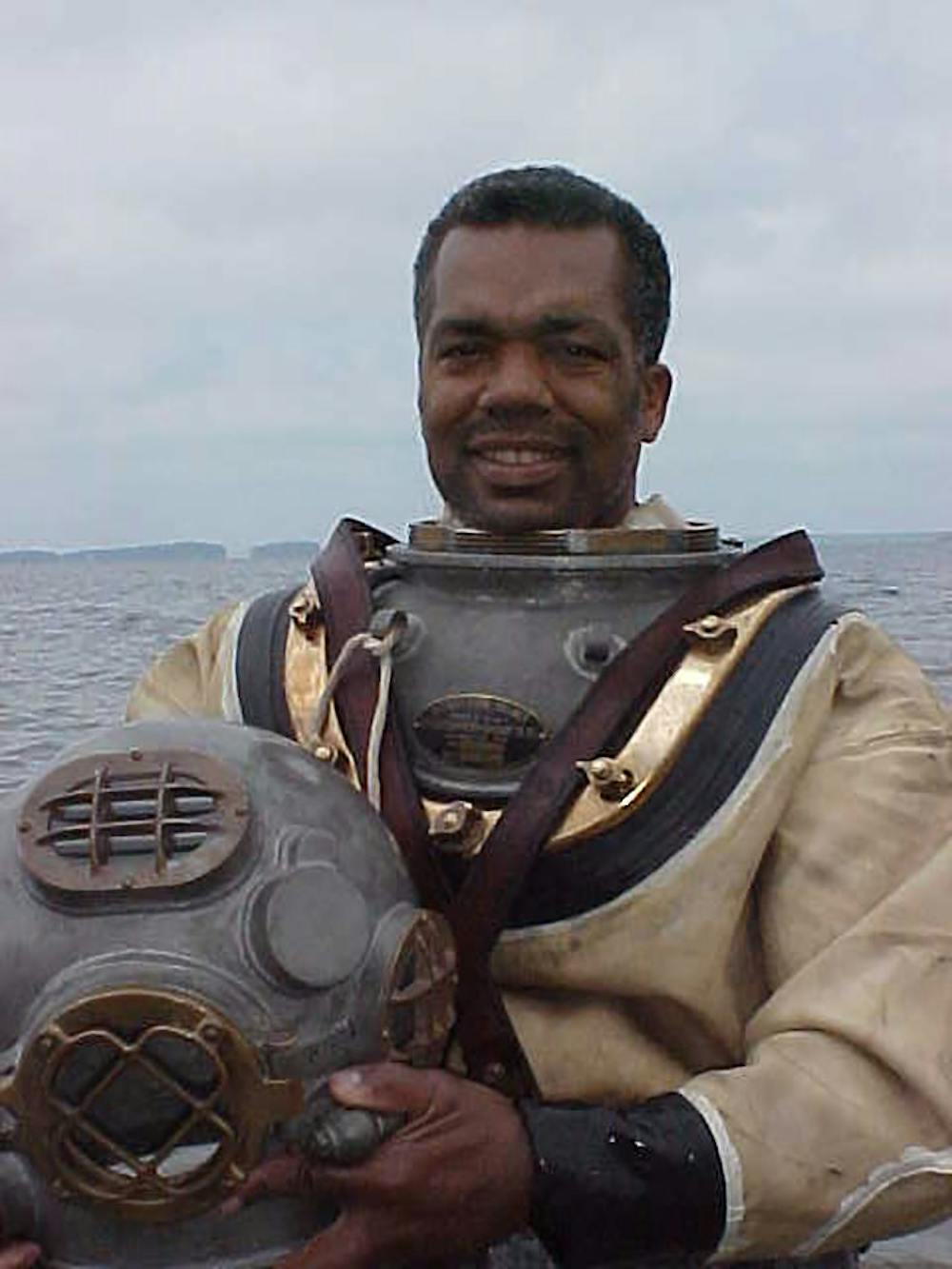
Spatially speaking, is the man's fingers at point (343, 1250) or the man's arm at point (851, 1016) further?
the man's arm at point (851, 1016)

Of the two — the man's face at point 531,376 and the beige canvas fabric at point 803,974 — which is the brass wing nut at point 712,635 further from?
the man's face at point 531,376

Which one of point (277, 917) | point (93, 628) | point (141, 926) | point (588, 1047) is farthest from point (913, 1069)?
point (93, 628)

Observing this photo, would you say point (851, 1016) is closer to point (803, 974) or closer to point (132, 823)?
point (803, 974)

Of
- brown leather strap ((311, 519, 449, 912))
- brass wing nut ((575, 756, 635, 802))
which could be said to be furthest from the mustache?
brass wing nut ((575, 756, 635, 802))

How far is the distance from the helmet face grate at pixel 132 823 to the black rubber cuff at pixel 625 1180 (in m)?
0.50

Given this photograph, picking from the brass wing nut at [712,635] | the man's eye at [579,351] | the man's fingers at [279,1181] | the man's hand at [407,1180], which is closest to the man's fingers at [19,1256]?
the man's fingers at [279,1181]

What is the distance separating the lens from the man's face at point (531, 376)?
2543mm

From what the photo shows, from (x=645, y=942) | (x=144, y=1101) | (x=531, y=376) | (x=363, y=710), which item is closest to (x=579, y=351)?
(x=531, y=376)

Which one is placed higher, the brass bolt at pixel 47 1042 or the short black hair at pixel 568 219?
the short black hair at pixel 568 219

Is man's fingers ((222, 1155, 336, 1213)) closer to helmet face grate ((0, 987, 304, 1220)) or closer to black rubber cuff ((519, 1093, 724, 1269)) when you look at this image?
helmet face grate ((0, 987, 304, 1220))

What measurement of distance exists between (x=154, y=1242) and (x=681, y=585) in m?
1.18

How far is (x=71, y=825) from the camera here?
2025mm

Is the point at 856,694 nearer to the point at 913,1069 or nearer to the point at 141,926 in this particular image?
the point at 913,1069

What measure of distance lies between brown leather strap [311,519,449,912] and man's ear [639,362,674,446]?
1.64ft
